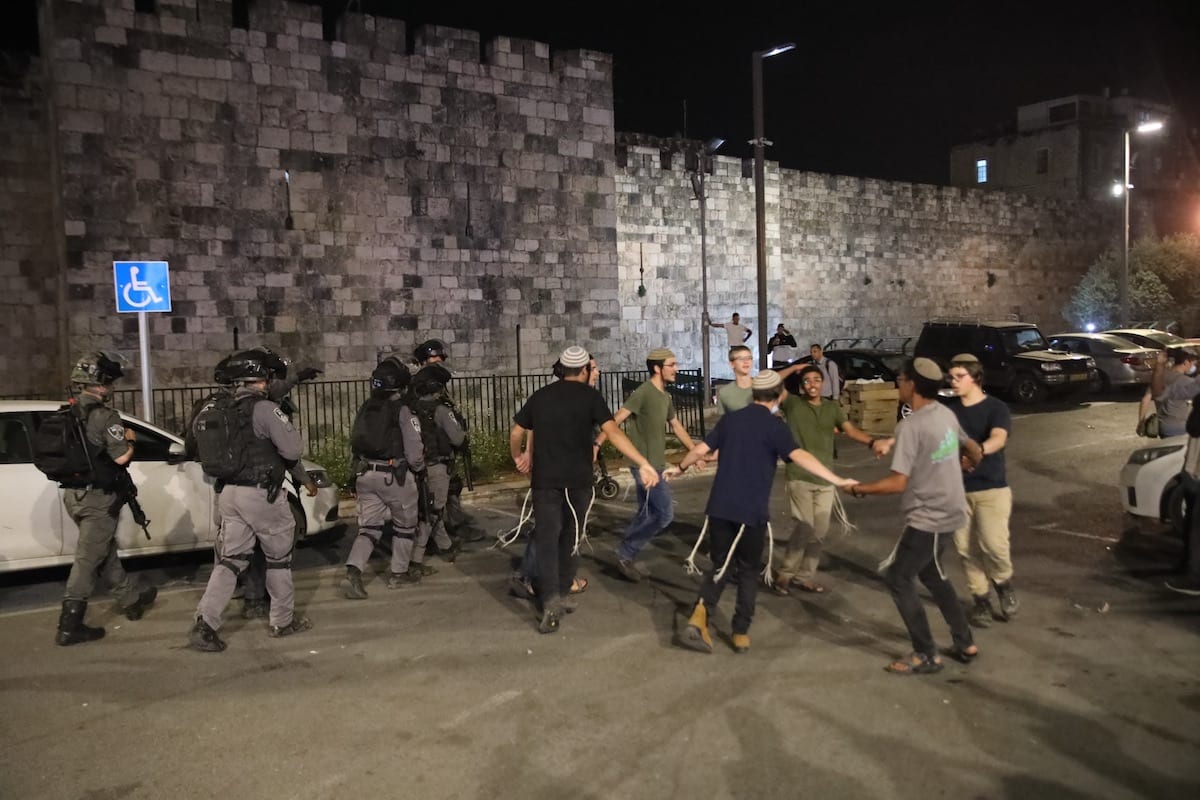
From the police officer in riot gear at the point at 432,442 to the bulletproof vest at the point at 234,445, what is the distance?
1.62 metres

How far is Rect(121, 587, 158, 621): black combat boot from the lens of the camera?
6586mm

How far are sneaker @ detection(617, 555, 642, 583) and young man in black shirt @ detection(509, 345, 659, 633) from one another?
1.20 metres

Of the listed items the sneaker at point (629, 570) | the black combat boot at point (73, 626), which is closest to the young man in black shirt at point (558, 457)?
the sneaker at point (629, 570)

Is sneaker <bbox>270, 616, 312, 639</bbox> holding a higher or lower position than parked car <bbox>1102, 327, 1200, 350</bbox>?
lower

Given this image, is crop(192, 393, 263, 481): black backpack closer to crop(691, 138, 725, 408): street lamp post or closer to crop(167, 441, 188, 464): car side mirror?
crop(167, 441, 188, 464): car side mirror

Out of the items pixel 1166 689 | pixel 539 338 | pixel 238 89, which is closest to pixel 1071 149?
pixel 539 338

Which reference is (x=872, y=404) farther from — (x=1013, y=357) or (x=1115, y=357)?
(x=1115, y=357)

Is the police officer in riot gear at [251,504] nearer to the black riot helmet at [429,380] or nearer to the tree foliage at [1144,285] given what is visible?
the black riot helmet at [429,380]

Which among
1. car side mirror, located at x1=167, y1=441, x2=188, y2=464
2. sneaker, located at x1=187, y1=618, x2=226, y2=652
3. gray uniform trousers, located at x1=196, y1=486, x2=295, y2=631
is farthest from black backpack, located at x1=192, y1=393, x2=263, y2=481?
car side mirror, located at x1=167, y1=441, x2=188, y2=464

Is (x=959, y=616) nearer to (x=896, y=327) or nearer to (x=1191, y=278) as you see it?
(x=896, y=327)

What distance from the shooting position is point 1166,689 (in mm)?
4965

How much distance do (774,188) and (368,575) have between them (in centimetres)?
1964

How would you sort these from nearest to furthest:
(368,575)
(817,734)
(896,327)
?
(817,734)
(368,575)
(896,327)

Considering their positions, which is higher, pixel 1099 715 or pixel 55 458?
pixel 55 458
